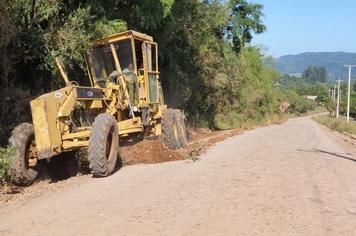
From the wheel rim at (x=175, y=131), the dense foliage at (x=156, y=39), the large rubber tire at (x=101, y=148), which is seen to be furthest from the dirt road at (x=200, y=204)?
the dense foliage at (x=156, y=39)

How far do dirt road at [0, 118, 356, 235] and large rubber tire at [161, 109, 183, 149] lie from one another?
332 centimetres

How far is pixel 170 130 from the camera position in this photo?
1558cm

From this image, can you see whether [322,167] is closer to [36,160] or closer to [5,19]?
[36,160]

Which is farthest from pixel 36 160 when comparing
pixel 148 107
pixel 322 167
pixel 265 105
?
pixel 265 105

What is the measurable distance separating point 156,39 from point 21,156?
1201cm

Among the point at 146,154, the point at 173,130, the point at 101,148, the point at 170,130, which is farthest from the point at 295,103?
the point at 101,148

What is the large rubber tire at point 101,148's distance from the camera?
10.8 meters

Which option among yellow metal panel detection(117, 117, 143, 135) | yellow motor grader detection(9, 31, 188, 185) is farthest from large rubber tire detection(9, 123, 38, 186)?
yellow metal panel detection(117, 117, 143, 135)

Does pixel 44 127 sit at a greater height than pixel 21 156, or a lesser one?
greater

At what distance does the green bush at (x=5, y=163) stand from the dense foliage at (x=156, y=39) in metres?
1.88

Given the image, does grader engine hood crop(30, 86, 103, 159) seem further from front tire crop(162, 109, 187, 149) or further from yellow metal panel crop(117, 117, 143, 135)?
front tire crop(162, 109, 187, 149)

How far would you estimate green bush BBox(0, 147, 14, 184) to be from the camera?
10.6m

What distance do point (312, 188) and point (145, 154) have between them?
5231mm

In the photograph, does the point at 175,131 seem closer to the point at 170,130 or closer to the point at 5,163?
the point at 170,130
